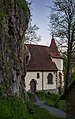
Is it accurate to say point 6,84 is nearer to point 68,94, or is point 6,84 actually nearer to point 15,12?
point 68,94

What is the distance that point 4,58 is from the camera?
1361cm

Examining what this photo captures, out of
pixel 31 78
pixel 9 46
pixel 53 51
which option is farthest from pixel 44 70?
pixel 9 46

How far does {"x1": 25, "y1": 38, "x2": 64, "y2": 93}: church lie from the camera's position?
36.7 m

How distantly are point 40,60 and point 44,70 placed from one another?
2.02 metres

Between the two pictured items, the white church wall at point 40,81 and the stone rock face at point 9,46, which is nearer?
the stone rock face at point 9,46

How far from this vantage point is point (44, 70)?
125 ft

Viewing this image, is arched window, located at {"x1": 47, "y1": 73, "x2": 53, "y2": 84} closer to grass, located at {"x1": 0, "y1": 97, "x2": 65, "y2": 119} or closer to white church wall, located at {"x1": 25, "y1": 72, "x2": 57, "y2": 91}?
white church wall, located at {"x1": 25, "y1": 72, "x2": 57, "y2": 91}

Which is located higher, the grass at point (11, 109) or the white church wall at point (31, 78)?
the grass at point (11, 109)

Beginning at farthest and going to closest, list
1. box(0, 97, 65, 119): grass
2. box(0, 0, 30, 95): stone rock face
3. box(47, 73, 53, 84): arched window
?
box(47, 73, 53, 84): arched window → box(0, 0, 30, 95): stone rock face → box(0, 97, 65, 119): grass

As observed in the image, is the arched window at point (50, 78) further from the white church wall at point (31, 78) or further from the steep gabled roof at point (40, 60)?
the white church wall at point (31, 78)

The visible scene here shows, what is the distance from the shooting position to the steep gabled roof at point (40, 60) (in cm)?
3744

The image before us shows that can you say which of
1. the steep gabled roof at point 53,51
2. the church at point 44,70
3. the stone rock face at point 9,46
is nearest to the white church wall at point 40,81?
the church at point 44,70

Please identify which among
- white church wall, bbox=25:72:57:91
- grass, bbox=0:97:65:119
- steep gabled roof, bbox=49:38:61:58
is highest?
steep gabled roof, bbox=49:38:61:58

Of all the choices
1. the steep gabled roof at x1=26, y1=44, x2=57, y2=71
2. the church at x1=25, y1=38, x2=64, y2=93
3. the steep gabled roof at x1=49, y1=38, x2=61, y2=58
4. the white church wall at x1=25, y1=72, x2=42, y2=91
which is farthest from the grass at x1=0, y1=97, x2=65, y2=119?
the steep gabled roof at x1=49, y1=38, x2=61, y2=58
